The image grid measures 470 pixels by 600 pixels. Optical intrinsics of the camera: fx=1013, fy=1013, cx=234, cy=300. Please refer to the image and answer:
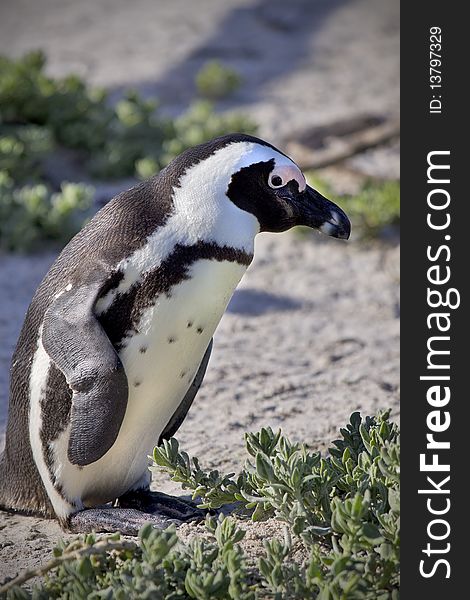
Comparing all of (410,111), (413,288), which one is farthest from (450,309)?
(410,111)

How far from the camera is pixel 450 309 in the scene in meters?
2.12

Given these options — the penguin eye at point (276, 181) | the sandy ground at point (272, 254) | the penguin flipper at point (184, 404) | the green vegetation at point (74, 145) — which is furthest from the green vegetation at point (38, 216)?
the penguin eye at point (276, 181)

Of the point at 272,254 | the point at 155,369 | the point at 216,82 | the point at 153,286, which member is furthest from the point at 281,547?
the point at 216,82

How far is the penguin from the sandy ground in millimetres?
252

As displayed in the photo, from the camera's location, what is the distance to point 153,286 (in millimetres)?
2264

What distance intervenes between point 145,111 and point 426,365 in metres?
4.56

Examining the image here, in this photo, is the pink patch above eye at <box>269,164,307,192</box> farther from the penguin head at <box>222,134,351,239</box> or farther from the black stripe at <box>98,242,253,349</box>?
the black stripe at <box>98,242,253,349</box>

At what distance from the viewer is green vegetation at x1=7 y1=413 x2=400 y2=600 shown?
195cm

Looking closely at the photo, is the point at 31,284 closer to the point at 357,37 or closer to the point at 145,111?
the point at 145,111

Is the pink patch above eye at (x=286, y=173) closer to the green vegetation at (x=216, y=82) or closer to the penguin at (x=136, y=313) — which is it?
the penguin at (x=136, y=313)

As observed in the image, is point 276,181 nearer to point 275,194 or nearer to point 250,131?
point 275,194

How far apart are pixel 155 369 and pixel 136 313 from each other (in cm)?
15

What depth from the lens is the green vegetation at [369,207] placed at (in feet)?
16.9

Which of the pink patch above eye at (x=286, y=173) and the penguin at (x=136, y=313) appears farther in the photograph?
the pink patch above eye at (x=286, y=173)
